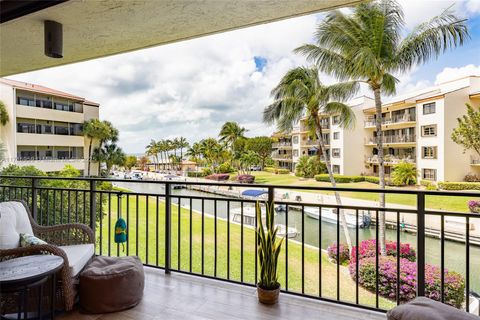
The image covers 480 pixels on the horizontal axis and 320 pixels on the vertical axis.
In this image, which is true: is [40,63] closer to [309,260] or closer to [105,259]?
[105,259]

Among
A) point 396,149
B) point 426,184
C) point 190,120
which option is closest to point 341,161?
point 396,149

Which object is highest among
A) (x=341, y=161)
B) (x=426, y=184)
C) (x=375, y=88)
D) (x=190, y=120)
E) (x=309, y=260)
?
(x=190, y=120)

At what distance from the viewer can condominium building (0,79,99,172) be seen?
18391 mm

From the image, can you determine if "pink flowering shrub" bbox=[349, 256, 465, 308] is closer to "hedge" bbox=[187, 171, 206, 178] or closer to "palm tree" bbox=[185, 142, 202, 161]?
"hedge" bbox=[187, 171, 206, 178]

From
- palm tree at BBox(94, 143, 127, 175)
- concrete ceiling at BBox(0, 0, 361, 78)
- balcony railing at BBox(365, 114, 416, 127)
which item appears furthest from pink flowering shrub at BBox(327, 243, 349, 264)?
palm tree at BBox(94, 143, 127, 175)

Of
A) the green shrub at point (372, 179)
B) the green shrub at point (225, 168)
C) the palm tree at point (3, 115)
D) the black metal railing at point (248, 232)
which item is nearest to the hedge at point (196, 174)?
the green shrub at point (225, 168)

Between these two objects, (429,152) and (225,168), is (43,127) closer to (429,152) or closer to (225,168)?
(225,168)

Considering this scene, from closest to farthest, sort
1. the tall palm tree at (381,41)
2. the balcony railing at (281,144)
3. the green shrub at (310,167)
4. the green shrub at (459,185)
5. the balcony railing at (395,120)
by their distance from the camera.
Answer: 1. the tall palm tree at (381,41)
2. the green shrub at (459,185)
3. the balcony railing at (395,120)
4. the green shrub at (310,167)
5. the balcony railing at (281,144)

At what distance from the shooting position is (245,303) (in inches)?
84.6

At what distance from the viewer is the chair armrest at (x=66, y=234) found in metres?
2.48

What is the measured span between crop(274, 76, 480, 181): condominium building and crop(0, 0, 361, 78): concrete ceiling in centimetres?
1370

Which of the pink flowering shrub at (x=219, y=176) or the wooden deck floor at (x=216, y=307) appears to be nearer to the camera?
the wooden deck floor at (x=216, y=307)

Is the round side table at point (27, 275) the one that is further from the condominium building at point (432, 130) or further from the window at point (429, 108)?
the window at point (429, 108)

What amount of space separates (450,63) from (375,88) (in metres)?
13.7
